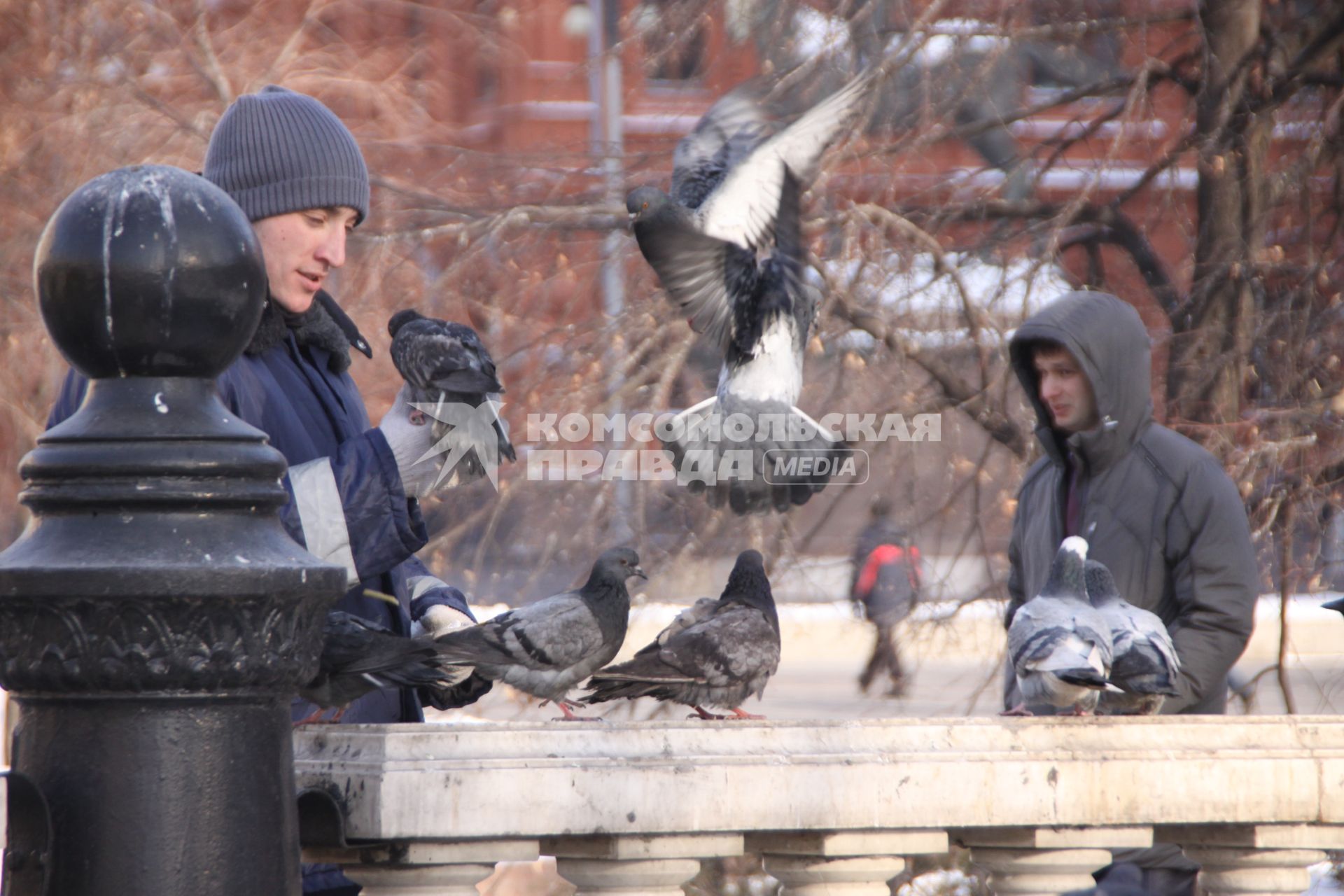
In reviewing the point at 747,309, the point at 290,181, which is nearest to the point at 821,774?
the point at 290,181

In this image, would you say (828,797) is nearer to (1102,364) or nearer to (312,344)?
(312,344)

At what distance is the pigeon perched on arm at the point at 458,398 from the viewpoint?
9.61 ft

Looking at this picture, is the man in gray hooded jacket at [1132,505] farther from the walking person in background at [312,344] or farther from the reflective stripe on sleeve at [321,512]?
the reflective stripe on sleeve at [321,512]

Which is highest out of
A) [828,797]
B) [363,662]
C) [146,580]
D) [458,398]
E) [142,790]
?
[458,398]

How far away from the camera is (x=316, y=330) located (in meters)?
3.11

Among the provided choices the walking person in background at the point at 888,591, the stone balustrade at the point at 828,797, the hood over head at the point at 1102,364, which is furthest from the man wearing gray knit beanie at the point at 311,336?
the walking person in background at the point at 888,591

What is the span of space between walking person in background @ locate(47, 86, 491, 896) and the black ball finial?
555 mm

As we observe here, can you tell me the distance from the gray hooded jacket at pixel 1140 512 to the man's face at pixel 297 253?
1.89 meters

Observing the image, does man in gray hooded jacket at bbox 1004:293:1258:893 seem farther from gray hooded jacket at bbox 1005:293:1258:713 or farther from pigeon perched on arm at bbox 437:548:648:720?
pigeon perched on arm at bbox 437:548:648:720

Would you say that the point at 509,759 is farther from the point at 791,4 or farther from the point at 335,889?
the point at 791,4

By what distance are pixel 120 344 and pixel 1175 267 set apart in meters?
6.68

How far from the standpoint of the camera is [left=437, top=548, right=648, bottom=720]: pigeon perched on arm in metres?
3.15

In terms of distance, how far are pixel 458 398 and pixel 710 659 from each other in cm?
94

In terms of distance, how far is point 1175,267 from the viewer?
7910mm
